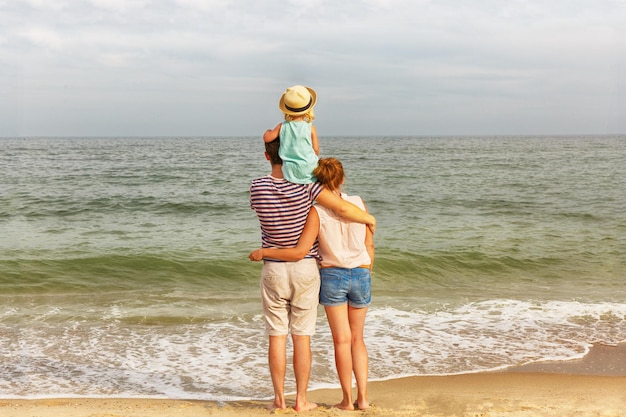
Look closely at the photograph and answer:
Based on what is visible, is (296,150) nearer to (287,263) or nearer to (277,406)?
(287,263)

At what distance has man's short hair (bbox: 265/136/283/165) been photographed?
390cm

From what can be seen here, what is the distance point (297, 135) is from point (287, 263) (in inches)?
32.0

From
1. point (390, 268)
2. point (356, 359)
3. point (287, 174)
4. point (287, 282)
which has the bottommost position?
point (390, 268)

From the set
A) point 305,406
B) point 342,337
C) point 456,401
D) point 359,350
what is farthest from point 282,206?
point 456,401

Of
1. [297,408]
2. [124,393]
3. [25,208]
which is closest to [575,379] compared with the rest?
[297,408]

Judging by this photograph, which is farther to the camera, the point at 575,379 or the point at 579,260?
the point at 579,260

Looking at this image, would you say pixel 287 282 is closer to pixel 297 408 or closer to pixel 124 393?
pixel 297 408

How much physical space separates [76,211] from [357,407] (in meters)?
14.9

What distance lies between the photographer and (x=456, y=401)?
16.0 feet

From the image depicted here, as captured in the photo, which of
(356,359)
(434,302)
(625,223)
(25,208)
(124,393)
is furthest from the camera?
(25,208)

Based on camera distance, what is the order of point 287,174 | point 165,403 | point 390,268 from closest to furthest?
point 287,174
point 165,403
point 390,268

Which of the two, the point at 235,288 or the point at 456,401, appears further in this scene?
the point at 235,288

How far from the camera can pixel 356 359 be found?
432cm

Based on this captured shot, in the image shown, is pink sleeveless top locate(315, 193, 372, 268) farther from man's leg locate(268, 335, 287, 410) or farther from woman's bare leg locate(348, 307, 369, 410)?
man's leg locate(268, 335, 287, 410)
